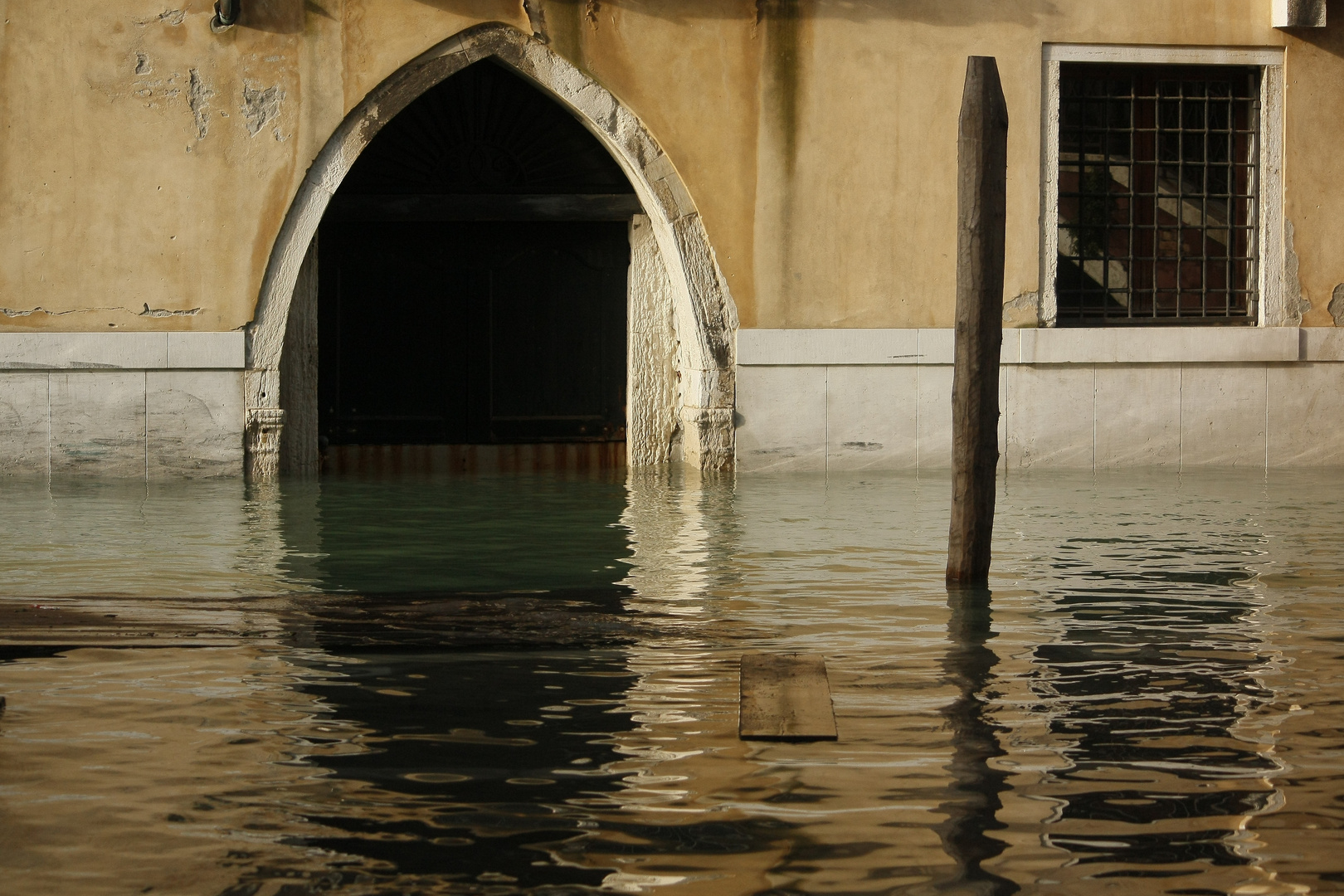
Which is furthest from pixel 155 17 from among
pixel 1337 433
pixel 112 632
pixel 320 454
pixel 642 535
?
pixel 1337 433

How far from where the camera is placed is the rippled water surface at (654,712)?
274cm

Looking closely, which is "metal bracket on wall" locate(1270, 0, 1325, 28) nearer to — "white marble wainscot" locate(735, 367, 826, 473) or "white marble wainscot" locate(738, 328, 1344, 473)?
"white marble wainscot" locate(738, 328, 1344, 473)

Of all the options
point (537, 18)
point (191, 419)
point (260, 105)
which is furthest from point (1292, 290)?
point (191, 419)

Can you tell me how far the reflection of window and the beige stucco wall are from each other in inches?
12.3

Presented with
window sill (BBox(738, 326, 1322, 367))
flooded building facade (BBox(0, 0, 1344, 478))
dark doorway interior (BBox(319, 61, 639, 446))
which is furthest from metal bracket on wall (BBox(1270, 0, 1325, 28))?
dark doorway interior (BBox(319, 61, 639, 446))

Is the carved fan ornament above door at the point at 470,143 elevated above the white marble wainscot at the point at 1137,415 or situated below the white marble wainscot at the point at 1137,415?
above

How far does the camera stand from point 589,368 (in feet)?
33.4

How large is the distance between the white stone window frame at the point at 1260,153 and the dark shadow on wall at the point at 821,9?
0.93 ft

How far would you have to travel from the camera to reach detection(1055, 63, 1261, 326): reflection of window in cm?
955

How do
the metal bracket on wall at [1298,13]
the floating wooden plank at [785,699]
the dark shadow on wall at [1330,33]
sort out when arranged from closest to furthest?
the floating wooden plank at [785,699], the metal bracket on wall at [1298,13], the dark shadow on wall at [1330,33]

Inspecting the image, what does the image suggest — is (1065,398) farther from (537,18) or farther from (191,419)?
(191,419)

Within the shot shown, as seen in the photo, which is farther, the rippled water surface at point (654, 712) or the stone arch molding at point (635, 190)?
the stone arch molding at point (635, 190)

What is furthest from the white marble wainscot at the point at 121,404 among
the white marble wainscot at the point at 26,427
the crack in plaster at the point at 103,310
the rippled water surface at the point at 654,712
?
the rippled water surface at the point at 654,712

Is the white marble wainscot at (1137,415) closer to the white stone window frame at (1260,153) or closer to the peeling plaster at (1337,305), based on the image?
the white stone window frame at (1260,153)
